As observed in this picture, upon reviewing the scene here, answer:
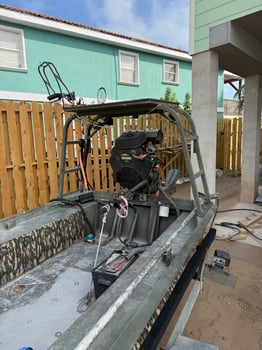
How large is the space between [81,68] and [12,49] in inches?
81.2

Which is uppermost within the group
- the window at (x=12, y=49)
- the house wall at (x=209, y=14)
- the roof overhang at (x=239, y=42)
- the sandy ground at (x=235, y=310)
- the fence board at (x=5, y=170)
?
the window at (x=12, y=49)

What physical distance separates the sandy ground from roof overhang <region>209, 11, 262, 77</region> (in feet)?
9.94

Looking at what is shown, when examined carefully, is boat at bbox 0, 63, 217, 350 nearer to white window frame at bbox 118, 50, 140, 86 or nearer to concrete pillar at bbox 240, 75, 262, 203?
concrete pillar at bbox 240, 75, 262, 203

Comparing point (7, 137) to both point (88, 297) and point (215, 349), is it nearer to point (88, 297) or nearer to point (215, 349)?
point (88, 297)

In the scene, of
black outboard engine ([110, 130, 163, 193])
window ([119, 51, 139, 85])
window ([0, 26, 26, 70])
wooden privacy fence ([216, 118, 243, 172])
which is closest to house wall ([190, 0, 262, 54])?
black outboard engine ([110, 130, 163, 193])

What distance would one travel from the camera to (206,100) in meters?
3.91

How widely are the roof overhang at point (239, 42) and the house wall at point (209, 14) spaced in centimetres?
8

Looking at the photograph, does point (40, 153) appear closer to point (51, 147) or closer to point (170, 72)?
point (51, 147)

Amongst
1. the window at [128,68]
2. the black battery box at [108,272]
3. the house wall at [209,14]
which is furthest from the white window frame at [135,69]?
the black battery box at [108,272]

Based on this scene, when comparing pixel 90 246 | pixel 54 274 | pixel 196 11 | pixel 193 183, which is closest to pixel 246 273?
pixel 193 183

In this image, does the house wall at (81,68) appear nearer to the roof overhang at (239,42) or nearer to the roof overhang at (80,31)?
the roof overhang at (80,31)

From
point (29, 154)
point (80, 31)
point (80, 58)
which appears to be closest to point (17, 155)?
point (29, 154)

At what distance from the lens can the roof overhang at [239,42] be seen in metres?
3.44

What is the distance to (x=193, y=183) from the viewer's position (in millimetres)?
1911
